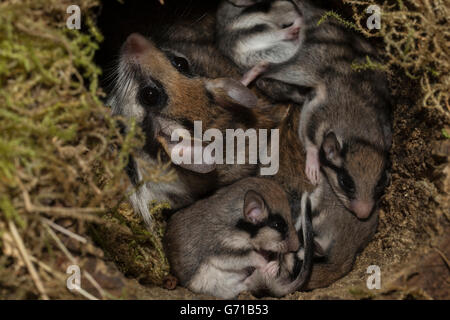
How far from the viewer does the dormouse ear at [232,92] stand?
372cm

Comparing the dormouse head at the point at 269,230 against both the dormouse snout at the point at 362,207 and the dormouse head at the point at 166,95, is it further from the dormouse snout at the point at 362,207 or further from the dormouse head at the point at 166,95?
the dormouse head at the point at 166,95

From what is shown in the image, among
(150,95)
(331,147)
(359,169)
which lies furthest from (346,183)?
(150,95)

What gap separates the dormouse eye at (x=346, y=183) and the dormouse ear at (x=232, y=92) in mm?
1015

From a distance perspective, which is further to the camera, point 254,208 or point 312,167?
point 312,167

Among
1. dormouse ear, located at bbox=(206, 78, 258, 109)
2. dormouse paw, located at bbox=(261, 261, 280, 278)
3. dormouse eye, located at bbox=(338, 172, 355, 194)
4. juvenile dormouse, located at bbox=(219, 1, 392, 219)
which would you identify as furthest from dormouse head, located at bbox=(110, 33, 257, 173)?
dormouse paw, located at bbox=(261, 261, 280, 278)

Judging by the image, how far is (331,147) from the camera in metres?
3.89

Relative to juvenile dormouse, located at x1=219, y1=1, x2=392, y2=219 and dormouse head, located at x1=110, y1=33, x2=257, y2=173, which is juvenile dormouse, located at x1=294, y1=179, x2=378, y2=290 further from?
dormouse head, located at x1=110, y1=33, x2=257, y2=173

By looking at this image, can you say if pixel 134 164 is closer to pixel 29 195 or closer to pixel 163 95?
pixel 163 95

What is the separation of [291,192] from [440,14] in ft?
6.56

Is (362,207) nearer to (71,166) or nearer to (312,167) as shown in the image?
(312,167)

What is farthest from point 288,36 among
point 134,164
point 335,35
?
point 134,164

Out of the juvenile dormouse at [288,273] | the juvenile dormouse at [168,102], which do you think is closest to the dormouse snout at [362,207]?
the juvenile dormouse at [288,273]

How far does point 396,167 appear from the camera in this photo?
3936 millimetres

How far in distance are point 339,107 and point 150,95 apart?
1.68 meters
